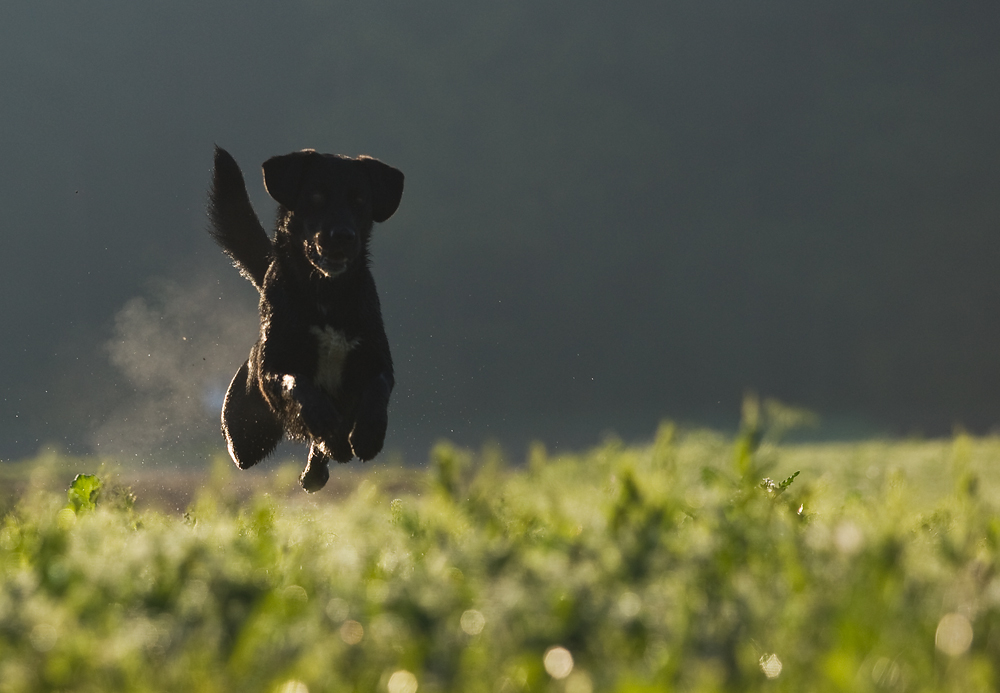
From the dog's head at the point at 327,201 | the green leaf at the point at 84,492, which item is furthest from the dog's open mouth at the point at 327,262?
the green leaf at the point at 84,492

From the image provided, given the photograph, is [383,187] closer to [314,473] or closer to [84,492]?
[314,473]

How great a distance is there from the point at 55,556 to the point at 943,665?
194 cm

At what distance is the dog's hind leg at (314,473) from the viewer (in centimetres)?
580

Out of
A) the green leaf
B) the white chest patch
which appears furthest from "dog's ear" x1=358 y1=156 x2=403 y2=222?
the green leaf

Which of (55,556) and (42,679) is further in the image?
(55,556)

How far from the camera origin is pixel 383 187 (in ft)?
18.3

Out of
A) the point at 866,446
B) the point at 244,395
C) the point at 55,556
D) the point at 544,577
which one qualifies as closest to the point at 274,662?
the point at 544,577

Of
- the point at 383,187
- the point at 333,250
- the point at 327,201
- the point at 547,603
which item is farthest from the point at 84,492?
the point at 547,603

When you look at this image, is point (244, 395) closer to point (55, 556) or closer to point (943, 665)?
point (55, 556)

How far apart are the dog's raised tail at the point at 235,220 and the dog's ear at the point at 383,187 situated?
1030 mm

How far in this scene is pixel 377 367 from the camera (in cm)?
527

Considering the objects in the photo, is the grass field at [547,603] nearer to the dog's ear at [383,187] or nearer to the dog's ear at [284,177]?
the dog's ear at [284,177]

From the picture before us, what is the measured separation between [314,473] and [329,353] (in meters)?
1.07

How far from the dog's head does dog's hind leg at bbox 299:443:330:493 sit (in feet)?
4.66
